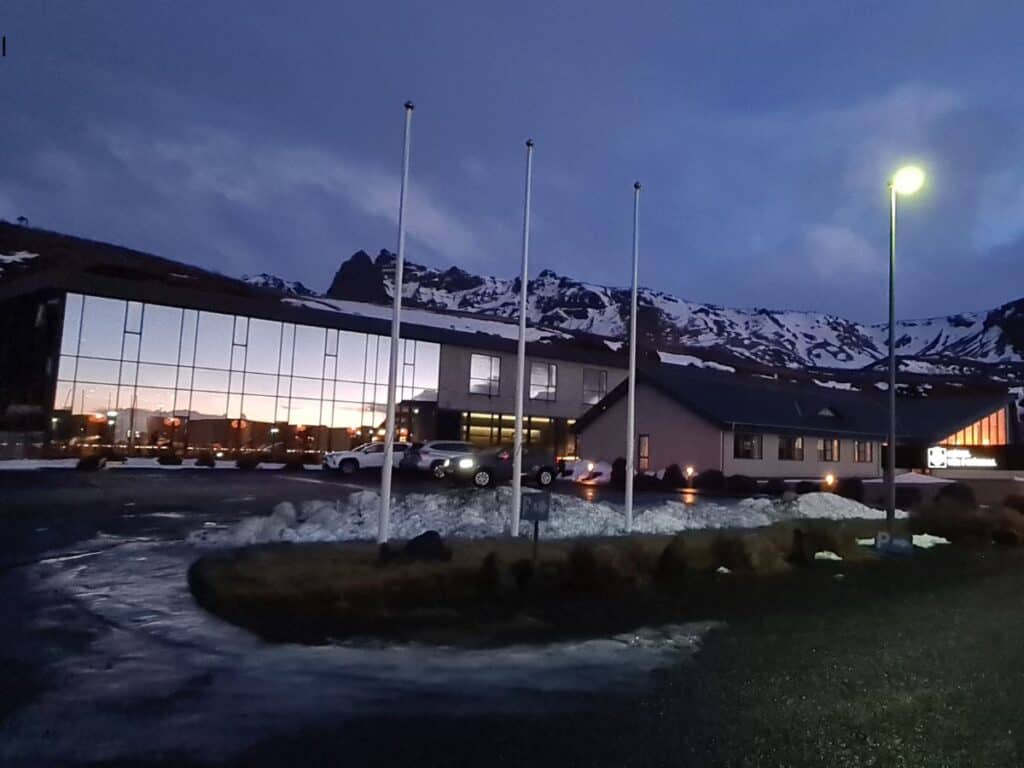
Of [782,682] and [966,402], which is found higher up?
[966,402]

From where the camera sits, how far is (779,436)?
41406 mm

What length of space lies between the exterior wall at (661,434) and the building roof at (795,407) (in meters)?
0.51

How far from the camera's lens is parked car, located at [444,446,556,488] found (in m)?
32.5

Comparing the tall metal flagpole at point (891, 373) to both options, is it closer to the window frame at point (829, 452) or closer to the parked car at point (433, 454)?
the parked car at point (433, 454)

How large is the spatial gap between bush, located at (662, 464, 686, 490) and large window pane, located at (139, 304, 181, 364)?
87.7 ft

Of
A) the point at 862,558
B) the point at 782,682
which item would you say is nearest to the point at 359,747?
the point at 782,682

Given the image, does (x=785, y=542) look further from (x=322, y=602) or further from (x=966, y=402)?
(x=966, y=402)

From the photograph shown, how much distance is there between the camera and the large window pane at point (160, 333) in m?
44.3

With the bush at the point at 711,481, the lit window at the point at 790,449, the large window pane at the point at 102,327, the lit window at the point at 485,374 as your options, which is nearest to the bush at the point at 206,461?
the large window pane at the point at 102,327

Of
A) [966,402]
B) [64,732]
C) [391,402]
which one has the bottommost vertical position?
[64,732]

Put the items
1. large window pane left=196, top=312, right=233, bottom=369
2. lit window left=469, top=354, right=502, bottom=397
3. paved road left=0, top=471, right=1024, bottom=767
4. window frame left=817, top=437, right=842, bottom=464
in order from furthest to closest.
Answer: lit window left=469, top=354, right=502, bottom=397
large window pane left=196, top=312, right=233, bottom=369
window frame left=817, top=437, right=842, bottom=464
paved road left=0, top=471, right=1024, bottom=767

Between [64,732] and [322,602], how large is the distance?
459 cm

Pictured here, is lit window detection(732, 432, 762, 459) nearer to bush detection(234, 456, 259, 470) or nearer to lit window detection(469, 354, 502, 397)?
lit window detection(469, 354, 502, 397)

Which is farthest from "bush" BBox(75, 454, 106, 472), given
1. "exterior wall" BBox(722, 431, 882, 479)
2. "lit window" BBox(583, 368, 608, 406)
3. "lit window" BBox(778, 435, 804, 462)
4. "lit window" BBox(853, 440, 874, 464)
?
"lit window" BBox(853, 440, 874, 464)
